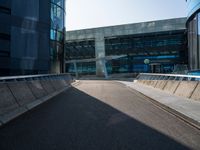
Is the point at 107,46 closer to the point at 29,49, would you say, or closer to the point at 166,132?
the point at 29,49

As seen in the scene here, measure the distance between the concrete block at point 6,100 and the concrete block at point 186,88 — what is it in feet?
28.5

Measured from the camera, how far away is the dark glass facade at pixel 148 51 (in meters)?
64.8

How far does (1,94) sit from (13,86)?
1.41 meters

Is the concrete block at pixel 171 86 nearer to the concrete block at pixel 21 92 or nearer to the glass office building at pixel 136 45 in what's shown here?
the concrete block at pixel 21 92

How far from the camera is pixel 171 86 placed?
17.2 metres

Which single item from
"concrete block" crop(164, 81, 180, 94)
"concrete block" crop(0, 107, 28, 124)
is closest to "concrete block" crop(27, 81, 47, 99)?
"concrete block" crop(0, 107, 28, 124)

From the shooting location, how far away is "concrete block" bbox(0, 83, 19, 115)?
27.6ft

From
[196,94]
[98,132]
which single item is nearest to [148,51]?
[196,94]

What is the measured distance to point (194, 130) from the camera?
6676 mm

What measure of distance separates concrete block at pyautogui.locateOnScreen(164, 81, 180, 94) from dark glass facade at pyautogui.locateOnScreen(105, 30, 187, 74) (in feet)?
143

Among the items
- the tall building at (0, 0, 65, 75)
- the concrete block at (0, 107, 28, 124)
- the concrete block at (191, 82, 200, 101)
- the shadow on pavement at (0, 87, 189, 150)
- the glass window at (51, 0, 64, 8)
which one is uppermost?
the glass window at (51, 0, 64, 8)

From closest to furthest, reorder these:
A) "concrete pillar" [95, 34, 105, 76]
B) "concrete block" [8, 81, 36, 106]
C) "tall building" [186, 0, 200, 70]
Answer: "concrete block" [8, 81, 36, 106], "tall building" [186, 0, 200, 70], "concrete pillar" [95, 34, 105, 76]

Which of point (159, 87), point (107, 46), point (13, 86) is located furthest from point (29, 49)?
point (107, 46)

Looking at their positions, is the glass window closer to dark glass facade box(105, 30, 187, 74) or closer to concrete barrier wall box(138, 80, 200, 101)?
concrete barrier wall box(138, 80, 200, 101)
